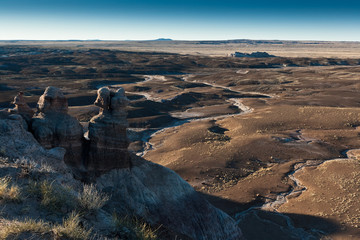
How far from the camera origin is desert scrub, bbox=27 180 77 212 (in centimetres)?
890

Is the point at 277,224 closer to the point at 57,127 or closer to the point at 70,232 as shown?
the point at 57,127

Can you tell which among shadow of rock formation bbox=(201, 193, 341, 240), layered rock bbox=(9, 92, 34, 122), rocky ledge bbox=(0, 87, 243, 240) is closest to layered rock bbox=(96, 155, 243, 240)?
rocky ledge bbox=(0, 87, 243, 240)

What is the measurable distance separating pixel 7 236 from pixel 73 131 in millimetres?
11106

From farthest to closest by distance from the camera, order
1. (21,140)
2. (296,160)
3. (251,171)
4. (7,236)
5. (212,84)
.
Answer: (212,84), (296,160), (251,171), (21,140), (7,236)

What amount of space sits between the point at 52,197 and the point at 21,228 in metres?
1.87

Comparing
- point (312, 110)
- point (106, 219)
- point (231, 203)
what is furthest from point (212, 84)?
point (106, 219)

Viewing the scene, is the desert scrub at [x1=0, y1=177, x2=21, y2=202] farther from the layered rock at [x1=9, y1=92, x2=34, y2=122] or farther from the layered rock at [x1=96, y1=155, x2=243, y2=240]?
the layered rock at [x1=9, y1=92, x2=34, y2=122]

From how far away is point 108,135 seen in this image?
735 inches

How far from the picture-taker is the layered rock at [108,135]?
59.9 feet

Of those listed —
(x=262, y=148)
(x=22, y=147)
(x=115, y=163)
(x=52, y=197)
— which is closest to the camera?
(x=52, y=197)

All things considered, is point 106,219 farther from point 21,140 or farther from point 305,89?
point 305,89

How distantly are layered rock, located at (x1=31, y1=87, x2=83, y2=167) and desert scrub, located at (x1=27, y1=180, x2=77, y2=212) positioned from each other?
25.7 feet

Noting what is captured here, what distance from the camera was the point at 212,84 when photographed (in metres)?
125

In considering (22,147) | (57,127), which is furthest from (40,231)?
(57,127)
